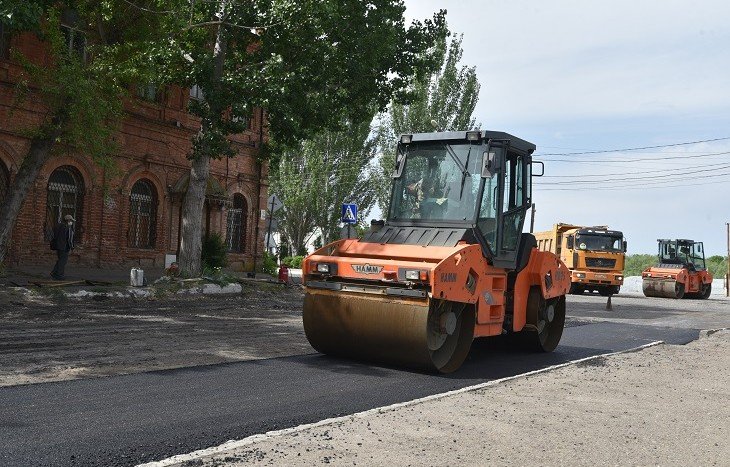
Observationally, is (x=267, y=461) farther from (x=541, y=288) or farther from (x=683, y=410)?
(x=541, y=288)

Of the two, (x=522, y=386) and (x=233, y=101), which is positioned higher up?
(x=233, y=101)

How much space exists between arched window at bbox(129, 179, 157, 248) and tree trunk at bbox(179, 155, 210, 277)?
14.7ft

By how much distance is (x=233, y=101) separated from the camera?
19.6 meters

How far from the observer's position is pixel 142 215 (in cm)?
2512

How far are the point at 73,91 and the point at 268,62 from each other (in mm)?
4924

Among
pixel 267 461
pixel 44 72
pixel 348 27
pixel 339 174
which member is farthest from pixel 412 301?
pixel 339 174

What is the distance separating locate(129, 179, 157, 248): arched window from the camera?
24.7 metres

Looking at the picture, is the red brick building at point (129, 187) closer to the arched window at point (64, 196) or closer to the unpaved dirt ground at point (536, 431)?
the arched window at point (64, 196)

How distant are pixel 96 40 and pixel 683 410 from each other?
58.8 ft

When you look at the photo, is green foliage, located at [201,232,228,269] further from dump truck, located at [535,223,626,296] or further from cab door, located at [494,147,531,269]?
cab door, located at [494,147,531,269]

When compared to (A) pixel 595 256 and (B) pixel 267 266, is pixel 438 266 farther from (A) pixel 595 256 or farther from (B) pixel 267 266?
(A) pixel 595 256

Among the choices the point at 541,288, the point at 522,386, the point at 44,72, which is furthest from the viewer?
the point at 44,72

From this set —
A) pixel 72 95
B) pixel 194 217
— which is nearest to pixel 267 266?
pixel 194 217

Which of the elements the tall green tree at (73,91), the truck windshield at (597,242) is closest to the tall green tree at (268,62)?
the tall green tree at (73,91)
